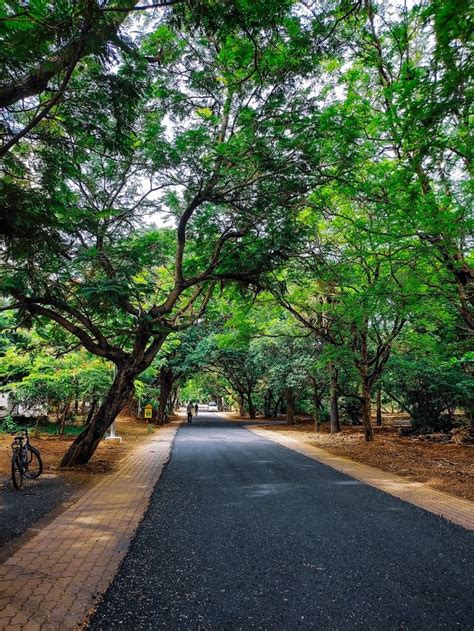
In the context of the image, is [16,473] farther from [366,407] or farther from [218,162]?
[366,407]

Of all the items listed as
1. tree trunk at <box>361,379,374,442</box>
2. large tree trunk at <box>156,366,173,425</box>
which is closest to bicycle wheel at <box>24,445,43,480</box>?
tree trunk at <box>361,379,374,442</box>

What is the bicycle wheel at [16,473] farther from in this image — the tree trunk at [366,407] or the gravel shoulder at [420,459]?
the tree trunk at [366,407]

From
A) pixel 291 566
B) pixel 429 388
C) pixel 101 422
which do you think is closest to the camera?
pixel 291 566

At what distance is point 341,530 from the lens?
5.42 meters

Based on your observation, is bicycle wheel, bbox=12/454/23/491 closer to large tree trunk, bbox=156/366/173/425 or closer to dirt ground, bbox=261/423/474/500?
dirt ground, bbox=261/423/474/500

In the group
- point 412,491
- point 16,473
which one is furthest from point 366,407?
point 16,473

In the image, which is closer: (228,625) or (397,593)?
(228,625)

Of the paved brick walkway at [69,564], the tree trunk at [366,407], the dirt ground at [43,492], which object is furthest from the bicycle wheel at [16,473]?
the tree trunk at [366,407]

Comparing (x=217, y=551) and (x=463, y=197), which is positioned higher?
(x=463, y=197)

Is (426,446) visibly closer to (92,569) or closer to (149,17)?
(92,569)

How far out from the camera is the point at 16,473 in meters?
7.95

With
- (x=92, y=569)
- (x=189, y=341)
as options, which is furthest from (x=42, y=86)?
(x=189, y=341)

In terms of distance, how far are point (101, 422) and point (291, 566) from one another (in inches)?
292

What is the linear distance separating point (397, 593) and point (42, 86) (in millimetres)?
6612
